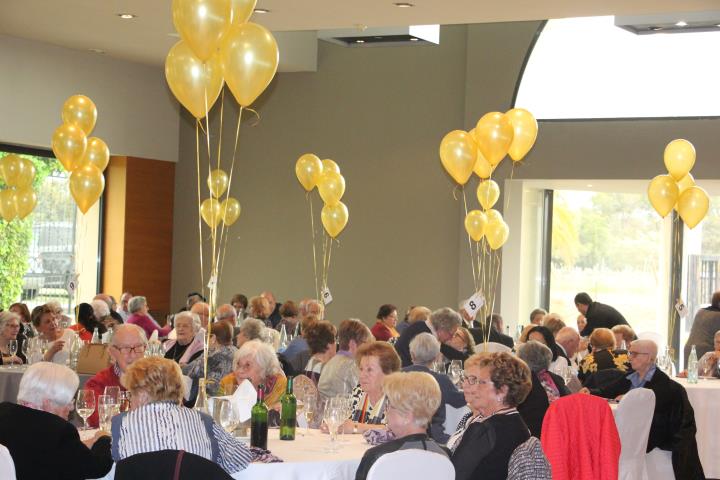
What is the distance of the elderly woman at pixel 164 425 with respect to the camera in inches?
155

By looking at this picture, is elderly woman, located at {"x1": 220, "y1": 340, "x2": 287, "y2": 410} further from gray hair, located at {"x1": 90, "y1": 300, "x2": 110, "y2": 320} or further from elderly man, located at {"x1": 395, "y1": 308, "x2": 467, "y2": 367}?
gray hair, located at {"x1": 90, "y1": 300, "x2": 110, "y2": 320}

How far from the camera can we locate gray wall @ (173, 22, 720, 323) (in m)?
13.1

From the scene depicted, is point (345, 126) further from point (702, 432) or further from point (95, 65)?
point (702, 432)

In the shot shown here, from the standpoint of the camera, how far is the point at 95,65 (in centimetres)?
1369

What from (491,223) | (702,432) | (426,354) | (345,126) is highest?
(345,126)

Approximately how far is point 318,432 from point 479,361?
47.8 inches

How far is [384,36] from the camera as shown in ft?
43.5

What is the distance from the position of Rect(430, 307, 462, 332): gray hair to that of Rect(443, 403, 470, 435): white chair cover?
70.3 inches

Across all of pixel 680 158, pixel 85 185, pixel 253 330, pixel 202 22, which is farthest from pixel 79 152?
pixel 680 158

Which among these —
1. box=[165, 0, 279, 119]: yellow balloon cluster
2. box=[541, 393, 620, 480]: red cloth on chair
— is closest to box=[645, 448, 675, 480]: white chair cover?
box=[541, 393, 620, 480]: red cloth on chair

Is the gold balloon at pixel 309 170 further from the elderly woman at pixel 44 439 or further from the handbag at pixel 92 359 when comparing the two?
the elderly woman at pixel 44 439

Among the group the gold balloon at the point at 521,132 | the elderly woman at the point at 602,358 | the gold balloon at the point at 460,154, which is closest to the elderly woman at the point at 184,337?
the gold balloon at the point at 460,154

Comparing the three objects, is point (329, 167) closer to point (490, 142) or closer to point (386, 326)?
point (386, 326)

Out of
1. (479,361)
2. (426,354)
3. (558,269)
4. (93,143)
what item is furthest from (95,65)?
(479,361)
